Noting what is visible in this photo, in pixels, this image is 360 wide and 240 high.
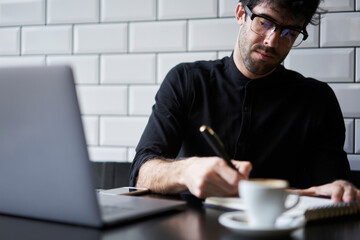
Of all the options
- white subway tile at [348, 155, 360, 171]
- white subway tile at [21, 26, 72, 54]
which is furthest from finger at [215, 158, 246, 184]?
white subway tile at [21, 26, 72, 54]

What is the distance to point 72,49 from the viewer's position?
208 centimetres

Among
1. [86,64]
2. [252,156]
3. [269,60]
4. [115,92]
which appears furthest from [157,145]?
[86,64]

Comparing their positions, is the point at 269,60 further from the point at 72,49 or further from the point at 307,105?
the point at 72,49

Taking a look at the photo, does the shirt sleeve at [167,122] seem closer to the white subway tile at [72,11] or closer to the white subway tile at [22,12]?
the white subway tile at [72,11]

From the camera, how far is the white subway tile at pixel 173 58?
6.25 ft

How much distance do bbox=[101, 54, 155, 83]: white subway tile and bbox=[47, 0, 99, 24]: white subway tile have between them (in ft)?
0.63

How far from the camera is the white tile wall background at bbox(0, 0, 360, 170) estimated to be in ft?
5.83

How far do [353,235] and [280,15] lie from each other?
88 cm

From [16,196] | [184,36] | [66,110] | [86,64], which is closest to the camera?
[66,110]

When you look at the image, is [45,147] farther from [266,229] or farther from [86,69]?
[86,69]

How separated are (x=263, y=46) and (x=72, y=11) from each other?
956mm

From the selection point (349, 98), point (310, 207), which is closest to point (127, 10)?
point (349, 98)

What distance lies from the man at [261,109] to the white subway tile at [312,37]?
18 cm

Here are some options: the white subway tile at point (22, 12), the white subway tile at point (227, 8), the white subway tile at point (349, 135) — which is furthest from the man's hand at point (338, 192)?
the white subway tile at point (22, 12)
